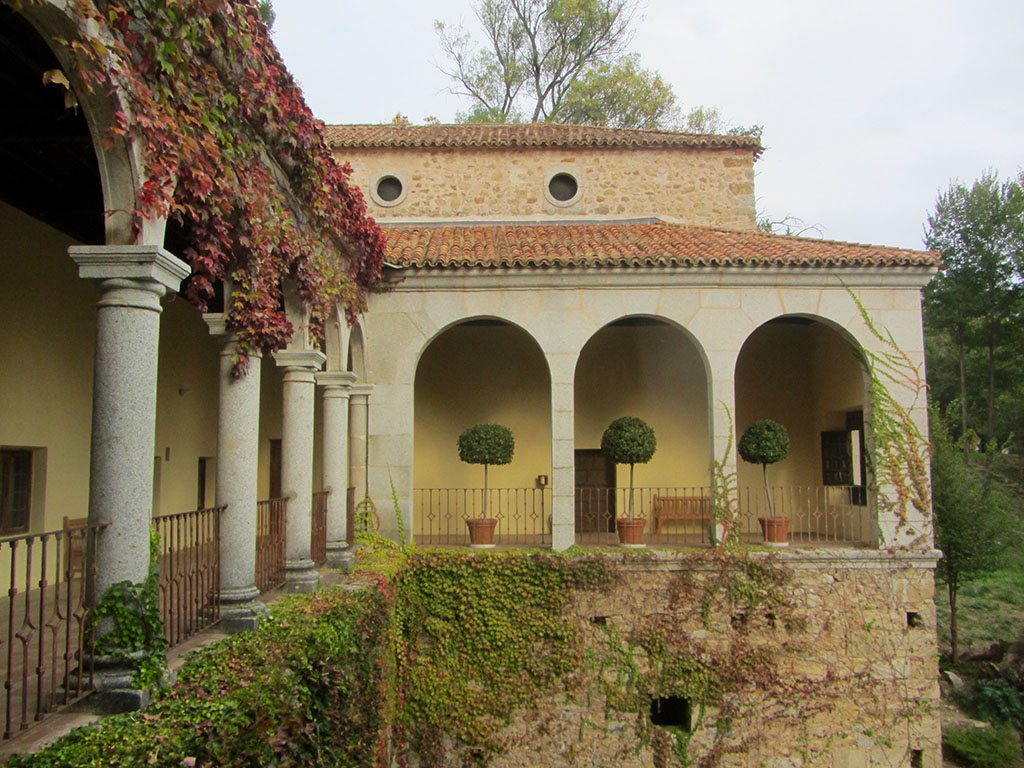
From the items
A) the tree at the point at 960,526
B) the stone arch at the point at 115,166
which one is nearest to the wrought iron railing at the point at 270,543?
the stone arch at the point at 115,166

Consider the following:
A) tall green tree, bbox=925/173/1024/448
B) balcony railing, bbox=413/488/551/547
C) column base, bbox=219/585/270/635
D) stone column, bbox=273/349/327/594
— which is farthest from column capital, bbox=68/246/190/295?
tall green tree, bbox=925/173/1024/448

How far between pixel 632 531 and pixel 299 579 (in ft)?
15.9

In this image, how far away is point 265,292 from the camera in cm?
628

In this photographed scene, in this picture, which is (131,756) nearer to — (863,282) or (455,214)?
(863,282)

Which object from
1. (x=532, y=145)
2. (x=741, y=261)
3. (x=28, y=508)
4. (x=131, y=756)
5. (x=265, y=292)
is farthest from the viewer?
(x=532, y=145)

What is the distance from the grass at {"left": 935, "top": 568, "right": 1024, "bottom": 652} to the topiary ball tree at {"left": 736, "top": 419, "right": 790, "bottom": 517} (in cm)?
915

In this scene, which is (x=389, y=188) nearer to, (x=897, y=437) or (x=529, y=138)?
(x=529, y=138)

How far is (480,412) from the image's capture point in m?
14.4

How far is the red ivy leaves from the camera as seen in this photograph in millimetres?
4410

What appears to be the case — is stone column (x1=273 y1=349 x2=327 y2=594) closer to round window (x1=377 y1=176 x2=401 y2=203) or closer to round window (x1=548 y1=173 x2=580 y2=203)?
round window (x1=377 y1=176 x2=401 y2=203)

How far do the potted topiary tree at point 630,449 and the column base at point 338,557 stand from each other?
3556 mm

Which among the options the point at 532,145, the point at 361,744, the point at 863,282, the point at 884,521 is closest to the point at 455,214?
the point at 532,145

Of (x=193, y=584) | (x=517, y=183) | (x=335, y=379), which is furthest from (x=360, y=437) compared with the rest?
(x=517, y=183)

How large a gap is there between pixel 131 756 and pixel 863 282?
10485 mm
